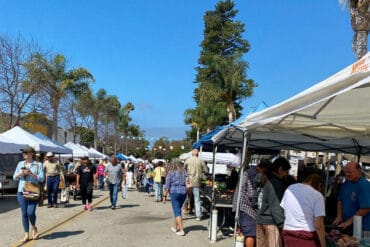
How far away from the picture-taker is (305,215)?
17.2 feet

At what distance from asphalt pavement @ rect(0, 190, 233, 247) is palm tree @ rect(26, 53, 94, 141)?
59.9 ft

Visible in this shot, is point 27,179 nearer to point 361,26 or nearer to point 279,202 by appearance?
point 279,202

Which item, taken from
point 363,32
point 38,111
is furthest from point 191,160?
point 38,111

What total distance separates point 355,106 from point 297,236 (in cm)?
179

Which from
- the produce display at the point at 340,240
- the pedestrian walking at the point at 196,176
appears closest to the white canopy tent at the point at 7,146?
the pedestrian walking at the point at 196,176

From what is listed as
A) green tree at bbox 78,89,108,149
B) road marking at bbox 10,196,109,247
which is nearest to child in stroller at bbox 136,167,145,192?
road marking at bbox 10,196,109,247

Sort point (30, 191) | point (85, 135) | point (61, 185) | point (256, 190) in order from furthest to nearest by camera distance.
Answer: point (85, 135)
point (61, 185)
point (30, 191)
point (256, 190)

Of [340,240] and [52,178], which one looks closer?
[340,240]

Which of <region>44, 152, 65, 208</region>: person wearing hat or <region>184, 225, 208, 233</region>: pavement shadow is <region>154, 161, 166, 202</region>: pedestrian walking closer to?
<region>44, 152, 65, 208</region>: person wearing hat

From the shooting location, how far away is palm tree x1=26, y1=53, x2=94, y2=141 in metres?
32.5

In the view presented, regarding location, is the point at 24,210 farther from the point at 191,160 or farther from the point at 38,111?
the point at 38,111

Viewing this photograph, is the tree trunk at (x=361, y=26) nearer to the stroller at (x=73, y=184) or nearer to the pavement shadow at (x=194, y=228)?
the pavement shadow at (x=194, y=228)

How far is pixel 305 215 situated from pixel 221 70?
126ft

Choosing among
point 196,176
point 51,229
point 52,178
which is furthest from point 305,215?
point 52,178
